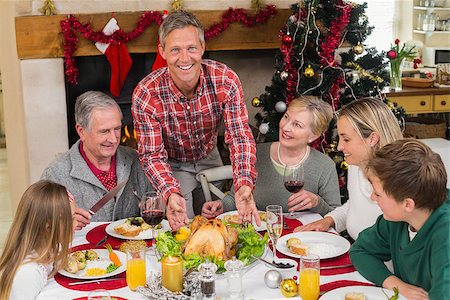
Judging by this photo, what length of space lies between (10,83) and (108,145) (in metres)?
2.22

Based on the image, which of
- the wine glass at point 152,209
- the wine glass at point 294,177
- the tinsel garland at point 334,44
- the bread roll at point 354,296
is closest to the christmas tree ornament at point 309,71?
the tinsel garland at point 334,44

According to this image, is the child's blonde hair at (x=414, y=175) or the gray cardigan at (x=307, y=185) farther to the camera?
the gray cardigan at (x=307, y=185)

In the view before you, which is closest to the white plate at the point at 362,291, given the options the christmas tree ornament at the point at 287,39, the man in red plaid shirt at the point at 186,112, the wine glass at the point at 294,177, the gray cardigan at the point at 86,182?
the man in red plaid shirt at the point at 186,112

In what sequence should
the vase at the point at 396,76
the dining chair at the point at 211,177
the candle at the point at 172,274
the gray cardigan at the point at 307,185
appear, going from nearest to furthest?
1. the candle at the point at 172,274
2. the gray cardigan at the point at 307,185
3. the dining chair at the point at 211,177
4. the vase at the point at 396,76

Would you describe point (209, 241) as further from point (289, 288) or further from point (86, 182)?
point (86, 182)

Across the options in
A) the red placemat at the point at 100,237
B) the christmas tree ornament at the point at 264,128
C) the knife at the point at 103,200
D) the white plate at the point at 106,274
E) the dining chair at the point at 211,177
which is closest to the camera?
the white plate at the point at 106,274

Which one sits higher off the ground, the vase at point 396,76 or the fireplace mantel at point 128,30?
the fireplace mantel at point 128,30

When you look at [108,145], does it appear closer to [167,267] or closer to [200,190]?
[200,190]

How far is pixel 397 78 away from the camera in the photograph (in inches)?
233

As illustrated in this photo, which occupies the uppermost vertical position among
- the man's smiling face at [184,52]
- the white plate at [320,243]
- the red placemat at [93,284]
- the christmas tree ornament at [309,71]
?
the man's smiling face at [184,52]

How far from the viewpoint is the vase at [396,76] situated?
231 inches

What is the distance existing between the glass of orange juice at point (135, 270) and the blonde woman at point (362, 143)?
685 mm

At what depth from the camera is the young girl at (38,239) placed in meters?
1.97

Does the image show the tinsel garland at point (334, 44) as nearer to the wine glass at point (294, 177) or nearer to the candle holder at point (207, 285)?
the wine glass at point (294, 177)
